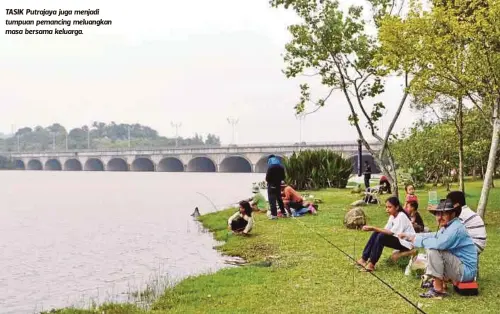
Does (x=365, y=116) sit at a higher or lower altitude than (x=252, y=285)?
higher

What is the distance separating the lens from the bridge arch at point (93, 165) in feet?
393

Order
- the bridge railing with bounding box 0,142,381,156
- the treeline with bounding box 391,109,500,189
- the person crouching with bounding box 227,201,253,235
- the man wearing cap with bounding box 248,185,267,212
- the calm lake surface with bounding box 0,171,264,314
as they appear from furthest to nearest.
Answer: the bridge railing with bounding box 0,142,381,156 → the treeline with bounding box 391,109,500,189 → the man wearing cap with bounding box 248,185,267,212 → the person crouching with bounding box 227,201,253,235 → the calm lake surface with bounding box 0,171,264,314

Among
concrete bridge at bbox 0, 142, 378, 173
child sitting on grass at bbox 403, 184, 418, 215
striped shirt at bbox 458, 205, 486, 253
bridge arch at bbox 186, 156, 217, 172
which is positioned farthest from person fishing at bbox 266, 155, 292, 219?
bridge arch at bbox 186, 156, 217, 172

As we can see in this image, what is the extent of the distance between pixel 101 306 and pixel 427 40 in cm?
878

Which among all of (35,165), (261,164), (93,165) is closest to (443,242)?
(261,164)

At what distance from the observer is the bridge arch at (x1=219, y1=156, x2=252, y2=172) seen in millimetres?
94875

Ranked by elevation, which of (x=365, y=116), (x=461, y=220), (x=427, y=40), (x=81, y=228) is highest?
(x=427, y=40)

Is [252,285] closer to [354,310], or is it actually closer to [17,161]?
[354,310]

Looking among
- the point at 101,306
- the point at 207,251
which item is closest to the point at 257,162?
the point at 207,251

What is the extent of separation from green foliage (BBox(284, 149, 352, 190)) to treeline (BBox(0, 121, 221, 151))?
132 metres

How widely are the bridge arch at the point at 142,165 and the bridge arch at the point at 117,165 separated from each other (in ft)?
20.9

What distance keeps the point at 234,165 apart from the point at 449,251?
94.3 metres

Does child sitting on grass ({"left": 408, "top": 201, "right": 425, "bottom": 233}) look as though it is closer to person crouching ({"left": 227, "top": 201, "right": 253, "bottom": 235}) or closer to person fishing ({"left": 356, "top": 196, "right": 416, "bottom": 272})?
person fishing ({"left": 356, "top": 196, "right": 416, "bottom": 272})

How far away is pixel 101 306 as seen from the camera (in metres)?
8.09
